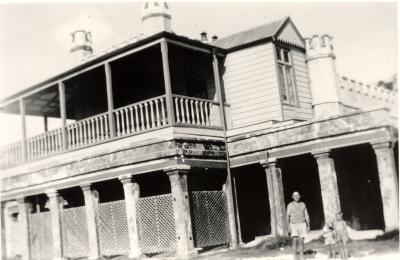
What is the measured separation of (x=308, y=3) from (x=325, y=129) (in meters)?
3.27

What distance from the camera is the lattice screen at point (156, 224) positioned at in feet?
46.3

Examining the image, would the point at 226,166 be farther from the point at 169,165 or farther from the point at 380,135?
the point at 380,135

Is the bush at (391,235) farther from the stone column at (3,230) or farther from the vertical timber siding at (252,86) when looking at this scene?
the stone column at (3,230)

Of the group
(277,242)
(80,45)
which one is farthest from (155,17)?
(277,242)

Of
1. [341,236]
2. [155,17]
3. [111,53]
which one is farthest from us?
[155,17]

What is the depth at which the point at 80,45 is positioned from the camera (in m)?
25.2

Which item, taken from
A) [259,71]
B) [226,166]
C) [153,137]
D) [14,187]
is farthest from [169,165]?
[14,187]

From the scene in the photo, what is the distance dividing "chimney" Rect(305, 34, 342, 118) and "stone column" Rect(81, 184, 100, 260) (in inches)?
346

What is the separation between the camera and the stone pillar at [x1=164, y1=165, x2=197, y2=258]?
43.9 feet

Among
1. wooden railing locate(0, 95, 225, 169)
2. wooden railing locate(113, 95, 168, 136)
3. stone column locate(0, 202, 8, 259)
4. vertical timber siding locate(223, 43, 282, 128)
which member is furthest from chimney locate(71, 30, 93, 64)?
vertical timber siding locate(223, 43, 282, 128)

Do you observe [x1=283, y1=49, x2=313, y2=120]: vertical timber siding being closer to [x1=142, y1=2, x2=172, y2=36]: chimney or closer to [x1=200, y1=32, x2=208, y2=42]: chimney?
[x1=200, y1=32, x2=208, y2=42]: chimney

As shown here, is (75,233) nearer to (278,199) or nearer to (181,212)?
(181,212)

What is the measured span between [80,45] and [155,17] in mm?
6510

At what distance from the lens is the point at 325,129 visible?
1340 centimetres
